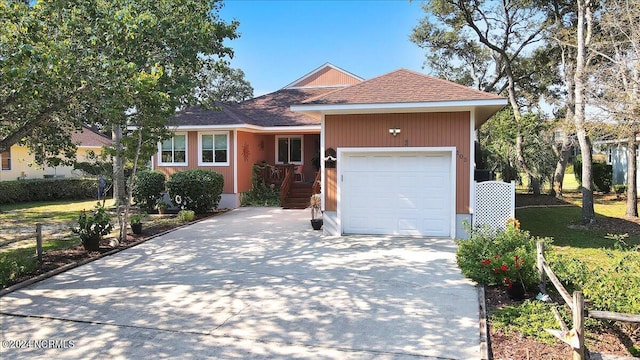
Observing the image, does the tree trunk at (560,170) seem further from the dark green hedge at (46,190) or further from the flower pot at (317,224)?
the dark green hedge at (46,190)

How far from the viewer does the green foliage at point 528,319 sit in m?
4.61

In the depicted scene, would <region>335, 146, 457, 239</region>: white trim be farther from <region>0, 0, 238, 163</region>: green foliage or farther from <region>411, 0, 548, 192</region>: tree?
<region>411, 0, 548, 192</region>: tree

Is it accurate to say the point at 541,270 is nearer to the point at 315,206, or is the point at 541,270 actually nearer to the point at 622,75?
the point at 315,206

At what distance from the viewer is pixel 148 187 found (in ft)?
49.1

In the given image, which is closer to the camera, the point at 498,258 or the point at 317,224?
the point at 498,258

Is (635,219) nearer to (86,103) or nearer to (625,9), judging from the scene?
(625,9)

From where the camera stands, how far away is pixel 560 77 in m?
22.6

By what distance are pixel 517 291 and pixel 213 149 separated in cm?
1292

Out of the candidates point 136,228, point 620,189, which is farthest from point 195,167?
point 620,189

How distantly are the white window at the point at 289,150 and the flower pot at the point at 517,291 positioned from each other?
13737 millimetres

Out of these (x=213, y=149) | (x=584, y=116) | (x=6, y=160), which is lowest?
(x=6, y=160)

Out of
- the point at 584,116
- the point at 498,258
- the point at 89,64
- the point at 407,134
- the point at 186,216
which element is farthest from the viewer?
the point at 186,216

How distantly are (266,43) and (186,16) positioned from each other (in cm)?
1278

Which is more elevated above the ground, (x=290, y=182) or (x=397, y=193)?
(x=290, y=182)
